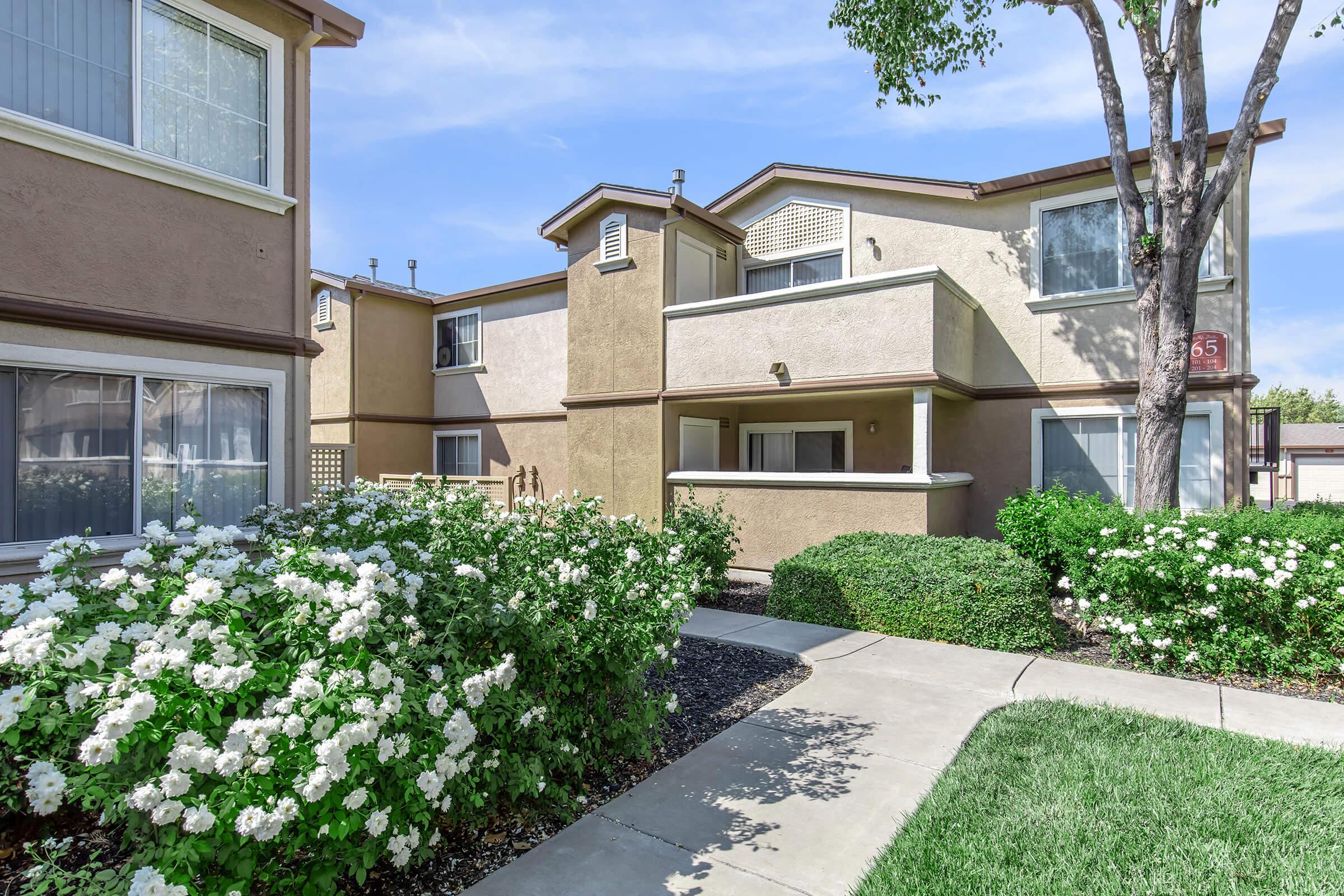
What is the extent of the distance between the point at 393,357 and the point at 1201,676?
16717mm

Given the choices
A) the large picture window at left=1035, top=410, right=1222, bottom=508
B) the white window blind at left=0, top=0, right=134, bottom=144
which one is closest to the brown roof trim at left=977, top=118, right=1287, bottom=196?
the large picture window at left=1035, top=410, right=1222, bottom=508

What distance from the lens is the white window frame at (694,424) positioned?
40.5 ft

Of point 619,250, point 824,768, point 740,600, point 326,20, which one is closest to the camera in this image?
point 824,768

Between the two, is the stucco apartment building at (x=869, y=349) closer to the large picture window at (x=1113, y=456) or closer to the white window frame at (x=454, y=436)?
the large picture window at (x=1113, y=456)

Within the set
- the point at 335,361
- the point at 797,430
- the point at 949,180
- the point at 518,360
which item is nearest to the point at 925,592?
the point at 797,430

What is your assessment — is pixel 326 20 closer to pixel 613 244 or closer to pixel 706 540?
pixel 613 244

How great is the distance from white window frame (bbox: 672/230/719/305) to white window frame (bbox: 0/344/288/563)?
6782 mm

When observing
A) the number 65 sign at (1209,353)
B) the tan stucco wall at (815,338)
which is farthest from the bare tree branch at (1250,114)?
the tan stucco wall at (815,338)

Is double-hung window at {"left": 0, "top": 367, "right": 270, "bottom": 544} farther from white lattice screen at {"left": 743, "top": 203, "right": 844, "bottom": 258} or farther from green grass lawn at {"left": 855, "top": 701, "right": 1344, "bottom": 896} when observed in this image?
white lattice screen at {"left": 743, "top": 203, "right": 844, "bottom": 258}

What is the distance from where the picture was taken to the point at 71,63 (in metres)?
6.03

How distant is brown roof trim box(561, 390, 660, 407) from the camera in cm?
1227

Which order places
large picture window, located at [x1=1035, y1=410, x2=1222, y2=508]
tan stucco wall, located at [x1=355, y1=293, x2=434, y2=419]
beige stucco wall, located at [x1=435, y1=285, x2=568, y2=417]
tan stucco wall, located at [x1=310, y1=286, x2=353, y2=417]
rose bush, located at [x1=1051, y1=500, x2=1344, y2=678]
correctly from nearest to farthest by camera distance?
1. rose bush, located at [x1=1051, y1=500, x2=1344, y2=678]
2. large picture window, located at [x1=1035, y1=410, x2=1222, y2=508]
3. beige stucco wall, located at [x1=435, y1=285, x2=568, y2=417]
4. tan stucco wall, located at [x1=310, y1=286, x2=353, y2=417]
5. tan stucco wall, located at [x1=355, y1=293, x2=434, y2=419]

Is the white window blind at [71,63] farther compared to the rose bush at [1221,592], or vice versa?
the rose bush at [1221,592]

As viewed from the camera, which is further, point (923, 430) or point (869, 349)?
point (869, 349)
